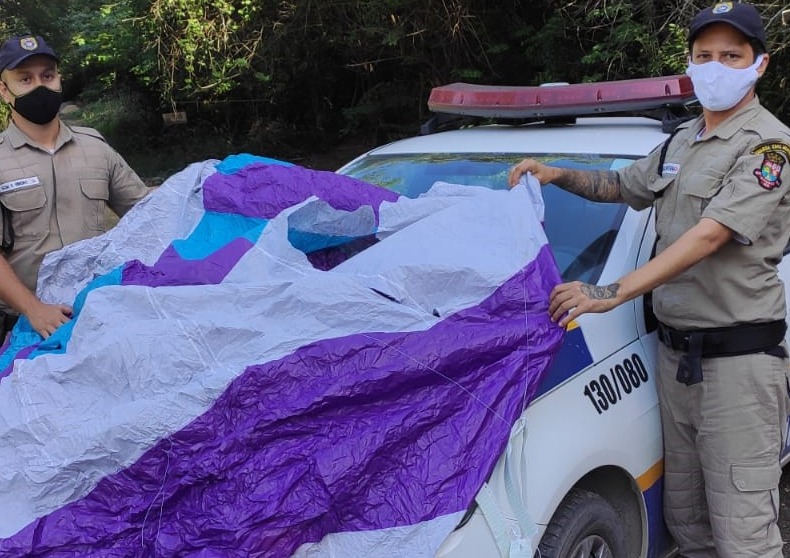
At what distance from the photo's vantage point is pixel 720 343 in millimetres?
2336

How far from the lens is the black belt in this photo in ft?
7.62

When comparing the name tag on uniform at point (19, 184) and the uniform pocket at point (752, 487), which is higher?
the name tag on uniform at point (19, 184)

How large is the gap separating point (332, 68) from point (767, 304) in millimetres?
13156

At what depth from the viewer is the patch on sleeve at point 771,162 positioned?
2170 mm

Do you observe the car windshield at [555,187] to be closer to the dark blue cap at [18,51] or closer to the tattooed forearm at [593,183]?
the tattooed forearm at [593,183]

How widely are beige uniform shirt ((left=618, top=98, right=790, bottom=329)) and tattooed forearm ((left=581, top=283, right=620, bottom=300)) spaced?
383 mm

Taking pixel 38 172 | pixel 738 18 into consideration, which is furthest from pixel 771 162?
pixel 38 172

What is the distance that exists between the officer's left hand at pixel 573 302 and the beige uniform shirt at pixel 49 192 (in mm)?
2011

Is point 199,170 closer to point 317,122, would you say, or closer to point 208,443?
point 208,443

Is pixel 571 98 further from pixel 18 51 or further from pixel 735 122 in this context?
pixel 18 51

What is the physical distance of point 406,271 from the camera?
78.5 inches

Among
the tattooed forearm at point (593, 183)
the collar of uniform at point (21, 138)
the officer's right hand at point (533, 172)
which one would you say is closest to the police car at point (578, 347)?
the tattooed forearm at point (593, 183)

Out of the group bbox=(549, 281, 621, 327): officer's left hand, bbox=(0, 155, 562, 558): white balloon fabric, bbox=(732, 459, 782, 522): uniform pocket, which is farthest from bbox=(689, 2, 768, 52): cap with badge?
bbox=(732, 459, 782, 522): uniform pocket

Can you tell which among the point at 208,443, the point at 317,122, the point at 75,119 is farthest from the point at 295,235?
the point at 75,119
